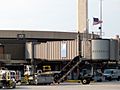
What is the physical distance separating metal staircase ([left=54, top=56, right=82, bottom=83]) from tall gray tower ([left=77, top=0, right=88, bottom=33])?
80.8ft

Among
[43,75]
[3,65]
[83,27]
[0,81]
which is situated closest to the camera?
[0,81]

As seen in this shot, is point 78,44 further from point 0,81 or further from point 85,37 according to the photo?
point 0,81

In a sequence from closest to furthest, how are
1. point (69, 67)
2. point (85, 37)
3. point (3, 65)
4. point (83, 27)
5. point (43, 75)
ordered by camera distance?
point (43, 75) < point (69, 67) < point (85, 37) < point (3, 65) < point (83, 27)

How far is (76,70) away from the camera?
67062mm

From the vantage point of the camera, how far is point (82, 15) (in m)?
92.8

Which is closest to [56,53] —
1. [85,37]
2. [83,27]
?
[85,37]

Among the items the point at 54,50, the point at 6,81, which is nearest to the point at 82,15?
the point at 54,50

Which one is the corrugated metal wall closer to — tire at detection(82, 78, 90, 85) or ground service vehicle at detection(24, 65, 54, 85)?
tire at detection(82, 78, 90, 85)

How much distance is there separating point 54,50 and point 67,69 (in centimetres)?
1118

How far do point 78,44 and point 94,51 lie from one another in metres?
3.45

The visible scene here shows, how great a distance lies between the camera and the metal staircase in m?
62.3

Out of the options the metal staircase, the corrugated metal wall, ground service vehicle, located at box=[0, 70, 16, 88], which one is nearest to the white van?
the corrugated metal wall

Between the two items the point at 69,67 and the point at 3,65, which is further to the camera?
the point at 3,65

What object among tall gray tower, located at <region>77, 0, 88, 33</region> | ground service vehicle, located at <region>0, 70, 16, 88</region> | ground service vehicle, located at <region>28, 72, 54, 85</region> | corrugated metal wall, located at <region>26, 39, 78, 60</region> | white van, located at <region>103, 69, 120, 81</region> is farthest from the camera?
A: tall gray tower, located at <region>77, 0, 88, 33</region>
